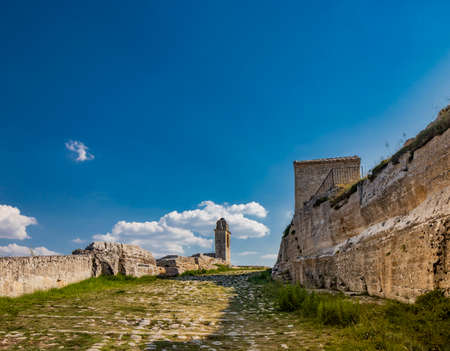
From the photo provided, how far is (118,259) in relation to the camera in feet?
44.2

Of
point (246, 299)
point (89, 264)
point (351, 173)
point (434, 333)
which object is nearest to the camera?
point (434, 333)

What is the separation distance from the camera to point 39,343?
13.5 ft

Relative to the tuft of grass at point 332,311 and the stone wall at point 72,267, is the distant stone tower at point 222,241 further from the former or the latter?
the tuft of grass at point 332,311

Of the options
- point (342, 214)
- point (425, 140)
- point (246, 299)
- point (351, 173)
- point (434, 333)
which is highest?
point (351, 173)

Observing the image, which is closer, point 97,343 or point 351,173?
point 97,343

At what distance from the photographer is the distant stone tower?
30234mm

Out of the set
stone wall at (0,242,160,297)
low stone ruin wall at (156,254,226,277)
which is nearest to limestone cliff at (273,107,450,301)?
stone wall at (0,242,160,297)

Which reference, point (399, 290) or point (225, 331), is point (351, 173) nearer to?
point (399, 290)

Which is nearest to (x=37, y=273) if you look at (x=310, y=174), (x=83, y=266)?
(x=83, y=266)

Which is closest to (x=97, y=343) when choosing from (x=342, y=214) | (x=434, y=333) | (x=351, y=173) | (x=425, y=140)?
(x=434, y=333)

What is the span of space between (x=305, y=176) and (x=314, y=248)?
12237 millimetres

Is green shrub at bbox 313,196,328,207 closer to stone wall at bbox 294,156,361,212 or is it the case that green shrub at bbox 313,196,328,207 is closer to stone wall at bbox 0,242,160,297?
stone wall at bbox 0,242,160,297

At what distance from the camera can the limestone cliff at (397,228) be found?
5375mm

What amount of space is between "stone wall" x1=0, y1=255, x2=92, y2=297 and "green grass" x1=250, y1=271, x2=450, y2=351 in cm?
686
